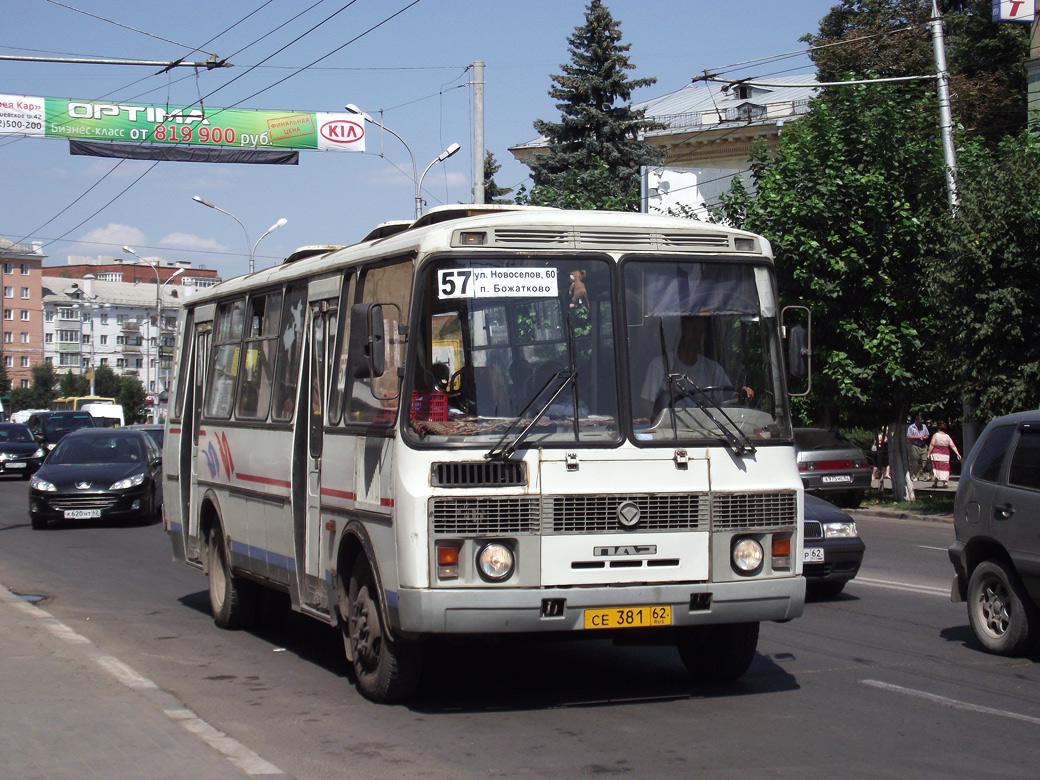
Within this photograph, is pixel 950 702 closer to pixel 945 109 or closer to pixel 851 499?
pixel 945 109

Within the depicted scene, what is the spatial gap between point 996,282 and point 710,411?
1541 centimetres

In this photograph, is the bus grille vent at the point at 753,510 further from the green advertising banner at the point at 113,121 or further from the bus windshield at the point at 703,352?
the green advertising banner at the point at 113,121

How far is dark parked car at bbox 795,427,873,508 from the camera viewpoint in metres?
24.8

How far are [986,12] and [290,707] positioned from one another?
45589mm

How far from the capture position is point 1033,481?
8930mm

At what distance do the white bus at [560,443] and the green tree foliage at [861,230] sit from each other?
18523mm

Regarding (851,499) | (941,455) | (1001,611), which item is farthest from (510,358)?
(941,455)

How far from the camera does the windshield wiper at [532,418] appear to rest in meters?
6.96

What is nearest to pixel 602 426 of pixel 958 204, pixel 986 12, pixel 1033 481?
pixel 1033 481

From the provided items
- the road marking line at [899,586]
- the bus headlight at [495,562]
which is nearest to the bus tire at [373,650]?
the bus headlight at [495,562]

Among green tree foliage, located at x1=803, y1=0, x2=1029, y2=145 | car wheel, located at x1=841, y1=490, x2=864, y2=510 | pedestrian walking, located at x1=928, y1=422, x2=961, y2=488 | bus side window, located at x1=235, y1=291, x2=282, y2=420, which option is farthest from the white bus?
green tree foliage, located at x1=803, y1=0, x2=1029, y2=145

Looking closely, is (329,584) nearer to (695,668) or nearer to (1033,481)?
(695,668)

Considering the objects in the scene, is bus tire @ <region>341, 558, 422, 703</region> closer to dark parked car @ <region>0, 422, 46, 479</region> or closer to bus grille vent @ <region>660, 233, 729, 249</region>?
bus grille vent @ <region>660, 233, 729, 249</region>

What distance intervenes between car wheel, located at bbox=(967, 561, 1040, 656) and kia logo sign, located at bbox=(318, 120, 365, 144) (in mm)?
28874
